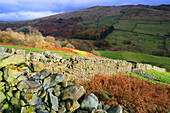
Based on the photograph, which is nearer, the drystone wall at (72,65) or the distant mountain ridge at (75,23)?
the drystone wall at (72,65)

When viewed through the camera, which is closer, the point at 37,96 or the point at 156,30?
the point at 37,96

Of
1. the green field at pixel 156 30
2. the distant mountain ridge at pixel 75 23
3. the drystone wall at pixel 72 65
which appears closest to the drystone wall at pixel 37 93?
the drystone wall at pixel 72 65

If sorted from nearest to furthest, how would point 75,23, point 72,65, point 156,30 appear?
point 72,65 → point 156,30 → point 75,23

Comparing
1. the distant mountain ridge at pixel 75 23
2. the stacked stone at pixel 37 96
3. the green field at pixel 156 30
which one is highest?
the distant mountain ridge at pixel 75 23

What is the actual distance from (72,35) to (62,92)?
8844cm

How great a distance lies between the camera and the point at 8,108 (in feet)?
14.9

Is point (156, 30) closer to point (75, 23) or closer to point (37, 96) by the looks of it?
point (75, 23)

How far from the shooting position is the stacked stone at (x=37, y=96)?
4340 mm

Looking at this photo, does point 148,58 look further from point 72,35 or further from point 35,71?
point 72,35

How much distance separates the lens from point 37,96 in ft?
14.7

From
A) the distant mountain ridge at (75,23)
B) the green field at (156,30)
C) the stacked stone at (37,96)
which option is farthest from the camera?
the distant mountain ridge at (75,23)

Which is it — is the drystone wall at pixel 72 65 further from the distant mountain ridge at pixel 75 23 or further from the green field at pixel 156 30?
the green field at pixel 156 30

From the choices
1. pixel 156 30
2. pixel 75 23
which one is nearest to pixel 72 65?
pixel 156 30

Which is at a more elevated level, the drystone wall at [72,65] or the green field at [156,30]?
the green field at [156,30]
